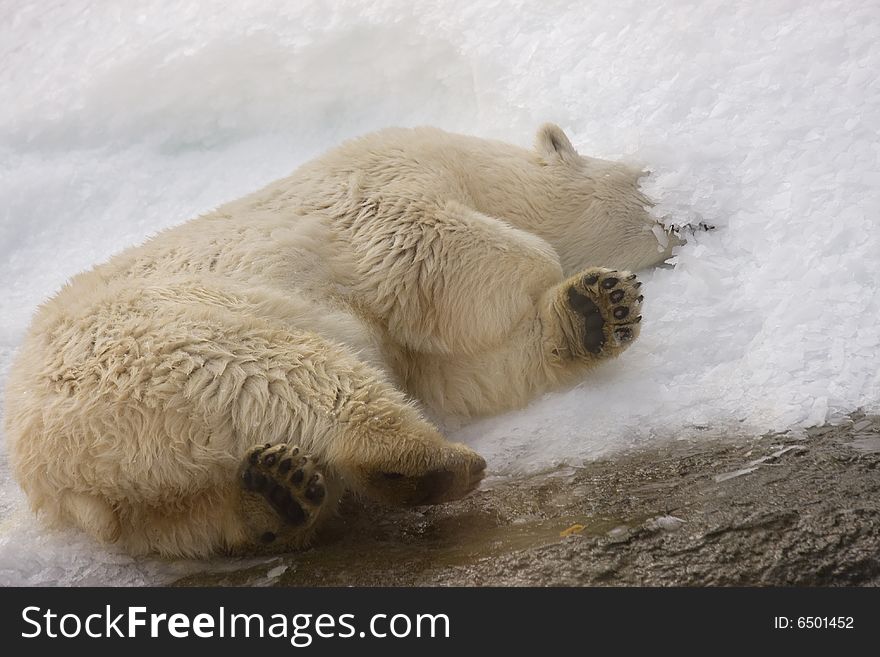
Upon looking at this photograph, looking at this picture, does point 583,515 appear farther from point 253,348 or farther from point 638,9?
point 638,9

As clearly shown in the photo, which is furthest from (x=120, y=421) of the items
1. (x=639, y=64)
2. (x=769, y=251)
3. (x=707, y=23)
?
(x=707, y=23)

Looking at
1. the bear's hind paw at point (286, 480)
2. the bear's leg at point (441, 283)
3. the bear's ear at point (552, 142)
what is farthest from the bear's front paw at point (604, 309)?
the bear's hind paw at point (286, 480)

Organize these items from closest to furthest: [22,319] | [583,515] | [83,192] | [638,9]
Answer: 1. [583,515]
2. [22,319]
3. [638,9]
4. [83,192]

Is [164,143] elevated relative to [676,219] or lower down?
elevated

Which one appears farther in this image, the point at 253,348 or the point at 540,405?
the point at 540,405

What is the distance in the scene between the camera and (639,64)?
5.49 m

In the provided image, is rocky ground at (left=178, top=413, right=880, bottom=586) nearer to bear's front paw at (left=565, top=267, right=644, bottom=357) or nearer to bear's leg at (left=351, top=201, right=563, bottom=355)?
bear's front paw at (left=565, top=267, right=644, bottom=357)

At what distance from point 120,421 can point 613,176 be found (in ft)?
9.30

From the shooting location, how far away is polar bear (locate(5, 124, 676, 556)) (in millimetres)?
3014

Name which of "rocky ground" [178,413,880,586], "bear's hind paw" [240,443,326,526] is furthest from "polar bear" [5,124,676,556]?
"rocky ground" [178,413,880,586]

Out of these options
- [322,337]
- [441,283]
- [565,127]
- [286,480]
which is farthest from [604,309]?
[565,127]

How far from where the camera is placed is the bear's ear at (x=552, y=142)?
4762 mm

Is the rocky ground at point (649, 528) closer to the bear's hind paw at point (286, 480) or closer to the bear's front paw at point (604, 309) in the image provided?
the bear's hind paw at point (286, 480)

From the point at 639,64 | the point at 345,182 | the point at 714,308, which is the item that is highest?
the point at 639,64
